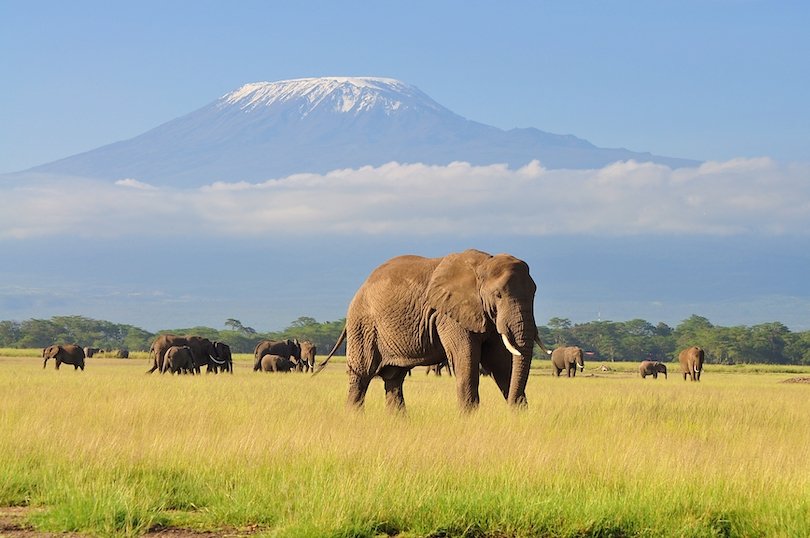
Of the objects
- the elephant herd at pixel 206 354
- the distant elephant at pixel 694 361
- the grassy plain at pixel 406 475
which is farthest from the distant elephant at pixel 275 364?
the grassy plain at pixel 406 475

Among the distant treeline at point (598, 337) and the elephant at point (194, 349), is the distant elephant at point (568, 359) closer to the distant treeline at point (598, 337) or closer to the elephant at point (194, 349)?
the elephant at point (194, 349)

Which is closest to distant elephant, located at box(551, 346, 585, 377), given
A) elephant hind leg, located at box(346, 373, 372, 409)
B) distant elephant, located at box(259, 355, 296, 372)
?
Result: distant elephant, located at box(259, 355, 296, 372)

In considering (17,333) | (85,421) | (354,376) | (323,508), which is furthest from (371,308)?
(17,333)

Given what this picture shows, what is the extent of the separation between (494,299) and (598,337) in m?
145

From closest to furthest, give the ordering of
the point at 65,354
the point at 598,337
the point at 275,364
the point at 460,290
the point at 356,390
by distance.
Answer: the point at 460,290 < the point at 356,390 < the point at 65,354 < the point at 275,364 < the point at 598,337

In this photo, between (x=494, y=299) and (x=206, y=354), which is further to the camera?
(x=206, y=354)

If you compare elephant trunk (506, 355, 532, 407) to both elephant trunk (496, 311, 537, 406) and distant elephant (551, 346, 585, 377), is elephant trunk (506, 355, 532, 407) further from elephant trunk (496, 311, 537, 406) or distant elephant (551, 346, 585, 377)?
distant elephant (551, 346, 585, 377)

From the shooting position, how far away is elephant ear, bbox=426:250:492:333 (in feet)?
56.1

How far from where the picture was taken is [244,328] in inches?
6580

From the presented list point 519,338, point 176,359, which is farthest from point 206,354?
point 519,338

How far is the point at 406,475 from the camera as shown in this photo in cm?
1009

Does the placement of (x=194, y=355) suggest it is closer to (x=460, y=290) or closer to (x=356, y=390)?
(x=356, y=390)

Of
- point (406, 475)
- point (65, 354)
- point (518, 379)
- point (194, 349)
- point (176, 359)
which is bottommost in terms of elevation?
point (406, 475)

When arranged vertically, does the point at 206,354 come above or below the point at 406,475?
above
